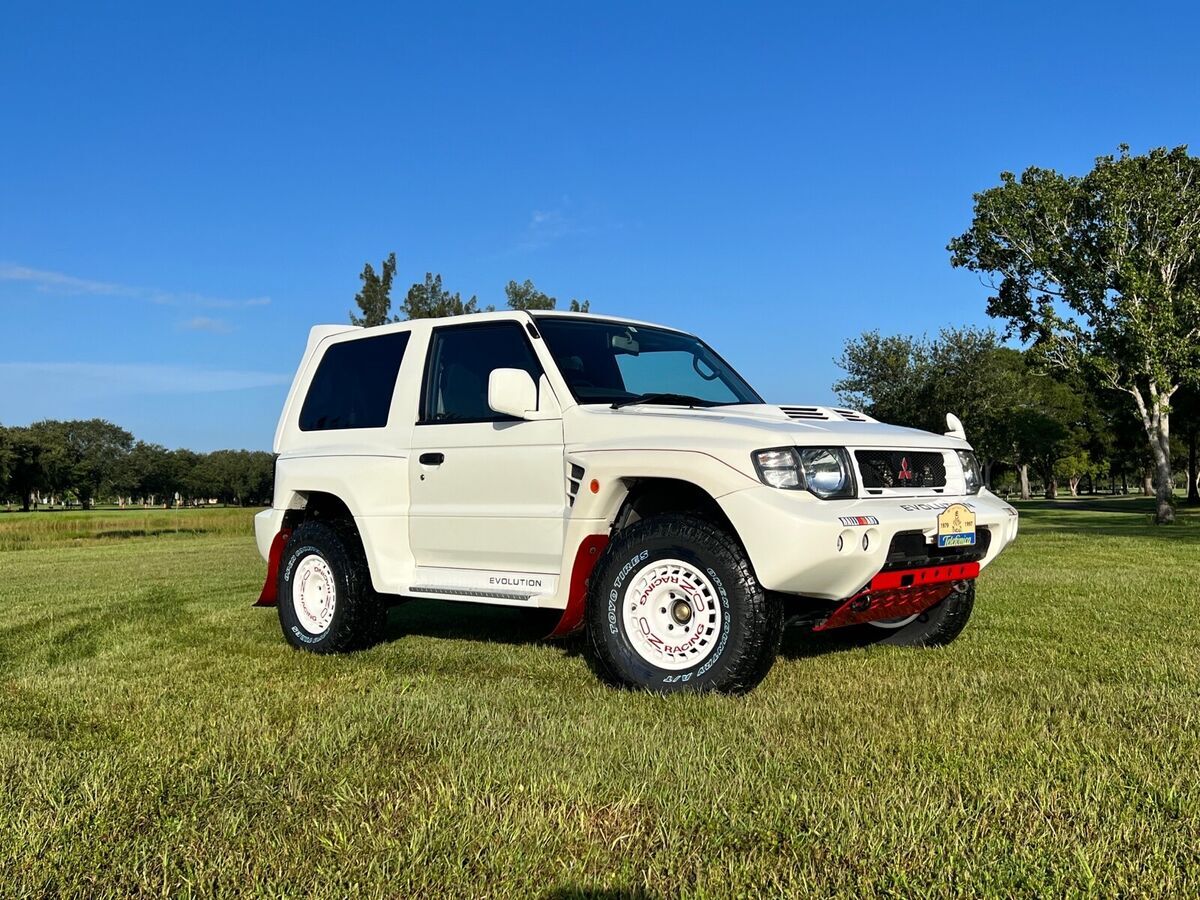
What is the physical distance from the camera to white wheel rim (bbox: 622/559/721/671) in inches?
183

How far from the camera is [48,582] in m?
12.8

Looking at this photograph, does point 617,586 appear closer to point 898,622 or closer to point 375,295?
point 898,622

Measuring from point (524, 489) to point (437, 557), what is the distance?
0.86 meters

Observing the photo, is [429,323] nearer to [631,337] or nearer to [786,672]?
[631,337]

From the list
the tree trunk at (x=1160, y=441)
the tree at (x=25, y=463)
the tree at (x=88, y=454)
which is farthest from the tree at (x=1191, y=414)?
the tree at (x=88, y=454)

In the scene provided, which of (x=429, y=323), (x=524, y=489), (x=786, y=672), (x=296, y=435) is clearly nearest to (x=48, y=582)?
(x=296, y=435)

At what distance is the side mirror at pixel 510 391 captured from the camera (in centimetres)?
507

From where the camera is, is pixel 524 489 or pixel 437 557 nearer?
pixel 524 489

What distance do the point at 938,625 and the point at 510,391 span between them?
3.04m

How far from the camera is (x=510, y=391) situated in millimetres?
5086

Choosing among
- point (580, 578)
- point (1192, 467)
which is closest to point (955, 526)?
point (580, 578)

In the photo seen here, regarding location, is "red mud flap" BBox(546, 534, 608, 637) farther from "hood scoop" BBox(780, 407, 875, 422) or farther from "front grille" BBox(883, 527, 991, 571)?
"front grille" BBox(883, 527, 991, 571)

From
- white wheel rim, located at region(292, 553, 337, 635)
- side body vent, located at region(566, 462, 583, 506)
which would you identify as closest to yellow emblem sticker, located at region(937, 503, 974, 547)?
side body vent, located at region(566, 462, 583, 506)

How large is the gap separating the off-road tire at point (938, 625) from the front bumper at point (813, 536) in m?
1.57
